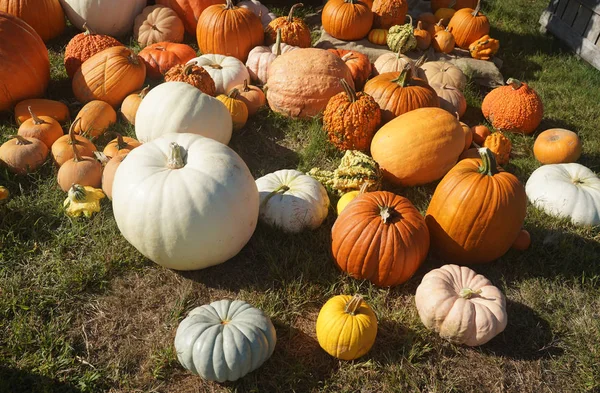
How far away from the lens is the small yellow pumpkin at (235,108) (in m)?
4.96

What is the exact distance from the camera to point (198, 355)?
292 centimetres

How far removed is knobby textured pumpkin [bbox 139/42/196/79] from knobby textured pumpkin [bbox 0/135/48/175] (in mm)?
1708

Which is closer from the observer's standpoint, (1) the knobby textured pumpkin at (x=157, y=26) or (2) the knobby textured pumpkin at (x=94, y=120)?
(2) the knobby textured pumpkin at (x=94, y=120)

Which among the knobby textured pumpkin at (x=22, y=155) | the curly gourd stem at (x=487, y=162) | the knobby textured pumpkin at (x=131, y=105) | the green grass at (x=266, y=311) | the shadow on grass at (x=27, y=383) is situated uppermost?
the curly gourd stem at (x=487, y=162)

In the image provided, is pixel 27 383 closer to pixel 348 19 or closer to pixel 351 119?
pixel 351 119

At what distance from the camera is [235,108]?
4.98 m

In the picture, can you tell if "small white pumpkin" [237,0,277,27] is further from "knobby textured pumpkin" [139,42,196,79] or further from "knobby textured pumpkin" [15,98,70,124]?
"knobby textured pumpkin" [15,98,70,124]

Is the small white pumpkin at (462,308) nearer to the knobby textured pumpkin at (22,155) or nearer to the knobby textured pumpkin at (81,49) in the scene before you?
the knobby textured pumpkin at (22,155)

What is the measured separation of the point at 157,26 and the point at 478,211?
472cm

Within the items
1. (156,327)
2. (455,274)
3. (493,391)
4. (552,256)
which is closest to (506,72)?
(552,256)

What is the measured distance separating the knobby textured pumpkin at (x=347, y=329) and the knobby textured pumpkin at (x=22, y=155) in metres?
2.81

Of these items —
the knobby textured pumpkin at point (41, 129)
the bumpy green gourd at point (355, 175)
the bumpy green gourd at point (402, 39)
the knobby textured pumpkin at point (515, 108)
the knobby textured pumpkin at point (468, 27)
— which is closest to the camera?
the bumpy green gourd at point (355, 175)

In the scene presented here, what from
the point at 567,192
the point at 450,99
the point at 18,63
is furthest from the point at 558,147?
the point at 18,63

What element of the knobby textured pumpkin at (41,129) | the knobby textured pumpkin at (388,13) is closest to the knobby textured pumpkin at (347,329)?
the knobby textured pumpkin at (41,129)
